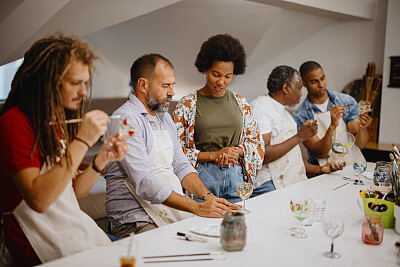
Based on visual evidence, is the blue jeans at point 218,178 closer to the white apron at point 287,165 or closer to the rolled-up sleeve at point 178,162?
the rolled-up sleeve at point 178,162

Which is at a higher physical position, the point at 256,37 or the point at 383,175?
the point at 256,37

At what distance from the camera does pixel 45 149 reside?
1753 mm

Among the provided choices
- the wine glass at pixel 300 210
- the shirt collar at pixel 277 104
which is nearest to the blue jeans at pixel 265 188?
the shirt collar at pixel 277 104

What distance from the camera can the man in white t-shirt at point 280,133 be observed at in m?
3.59

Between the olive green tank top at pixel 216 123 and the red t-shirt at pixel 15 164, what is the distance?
148 centimetres

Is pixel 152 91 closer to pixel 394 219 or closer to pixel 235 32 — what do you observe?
pixel 394 219

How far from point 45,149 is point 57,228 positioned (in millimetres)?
339

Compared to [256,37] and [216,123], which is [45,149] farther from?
[256,37]

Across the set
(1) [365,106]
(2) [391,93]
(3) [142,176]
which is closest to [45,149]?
(3) [142,176]

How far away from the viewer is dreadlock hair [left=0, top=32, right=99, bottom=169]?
67.4 inches

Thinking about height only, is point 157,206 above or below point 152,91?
below

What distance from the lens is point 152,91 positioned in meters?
2.59

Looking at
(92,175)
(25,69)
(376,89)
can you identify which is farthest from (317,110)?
(25,69)

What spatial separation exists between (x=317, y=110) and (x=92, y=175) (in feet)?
9.05
